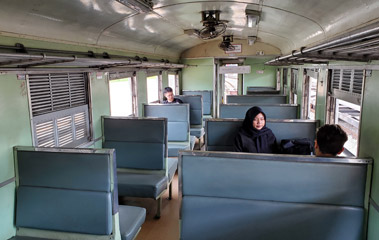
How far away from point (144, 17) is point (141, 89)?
253cm

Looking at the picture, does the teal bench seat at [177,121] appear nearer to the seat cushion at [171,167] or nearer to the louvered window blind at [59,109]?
the seat cushion at [171,167]

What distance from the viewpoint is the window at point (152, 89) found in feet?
24.6

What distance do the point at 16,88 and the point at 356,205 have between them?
11.0ft

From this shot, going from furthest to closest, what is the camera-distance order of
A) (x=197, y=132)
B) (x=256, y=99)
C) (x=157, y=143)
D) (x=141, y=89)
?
(x=197, y=132) → (x=256, y=99) → (x=141, y=89) → (x=157, y=143)

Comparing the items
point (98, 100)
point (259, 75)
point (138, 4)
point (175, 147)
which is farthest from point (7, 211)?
point (259, 75)

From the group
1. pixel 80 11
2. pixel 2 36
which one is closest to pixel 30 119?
pixel 2 36

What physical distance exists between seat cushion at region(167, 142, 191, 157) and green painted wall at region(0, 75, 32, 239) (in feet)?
9.83

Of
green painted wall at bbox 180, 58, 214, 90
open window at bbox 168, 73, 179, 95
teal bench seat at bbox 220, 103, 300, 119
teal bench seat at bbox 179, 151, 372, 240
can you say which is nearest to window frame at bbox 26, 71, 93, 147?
teal bench seat at bbox 179, 151, 372, 240

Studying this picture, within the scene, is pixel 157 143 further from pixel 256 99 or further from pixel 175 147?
pixel 256 99

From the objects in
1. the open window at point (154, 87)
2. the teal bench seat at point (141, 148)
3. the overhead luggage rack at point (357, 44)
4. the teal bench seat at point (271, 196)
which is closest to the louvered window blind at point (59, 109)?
the teal bench seat at point (141, 148)

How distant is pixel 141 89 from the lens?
667cm

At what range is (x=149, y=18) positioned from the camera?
4.48 metres

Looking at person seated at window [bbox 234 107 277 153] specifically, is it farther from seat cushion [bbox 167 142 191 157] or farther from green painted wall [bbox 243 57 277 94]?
green painted wall [bbox 243 57 277 94]

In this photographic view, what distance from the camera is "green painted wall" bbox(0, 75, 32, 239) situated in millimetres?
2832
